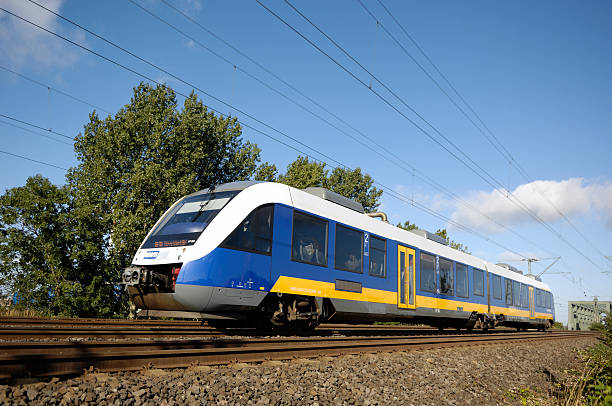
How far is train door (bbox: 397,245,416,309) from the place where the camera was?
14477 mm

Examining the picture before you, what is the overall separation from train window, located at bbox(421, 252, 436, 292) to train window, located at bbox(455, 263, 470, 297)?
244 cm

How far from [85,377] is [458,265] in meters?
16.7

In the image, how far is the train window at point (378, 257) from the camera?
13.2 metres

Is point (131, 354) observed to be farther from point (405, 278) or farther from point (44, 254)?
point (44, 254)

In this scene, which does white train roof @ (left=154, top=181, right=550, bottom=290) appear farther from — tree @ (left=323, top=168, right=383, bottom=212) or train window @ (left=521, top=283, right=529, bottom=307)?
tree @ (left=323, top=168, right=383, bottom=212)

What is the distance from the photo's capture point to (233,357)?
6660mm

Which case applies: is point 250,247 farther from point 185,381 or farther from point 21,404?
point 21,404

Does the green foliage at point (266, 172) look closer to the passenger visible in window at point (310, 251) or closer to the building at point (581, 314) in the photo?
the passenger visible in window at point (310, 251)

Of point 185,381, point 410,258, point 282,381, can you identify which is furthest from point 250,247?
point 410,258

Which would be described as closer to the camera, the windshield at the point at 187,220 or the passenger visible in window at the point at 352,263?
the windshield at the point at 187,220

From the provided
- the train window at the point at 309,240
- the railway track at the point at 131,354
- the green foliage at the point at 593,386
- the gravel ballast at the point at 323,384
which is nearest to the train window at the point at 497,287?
the green foliage at the point at 593,386

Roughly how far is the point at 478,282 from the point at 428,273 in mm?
5611

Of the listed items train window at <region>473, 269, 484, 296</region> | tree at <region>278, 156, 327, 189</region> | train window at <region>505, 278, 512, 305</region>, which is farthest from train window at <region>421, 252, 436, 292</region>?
tree at <region>278, 156, 327, 189</region>

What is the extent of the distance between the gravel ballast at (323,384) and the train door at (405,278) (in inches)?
139
